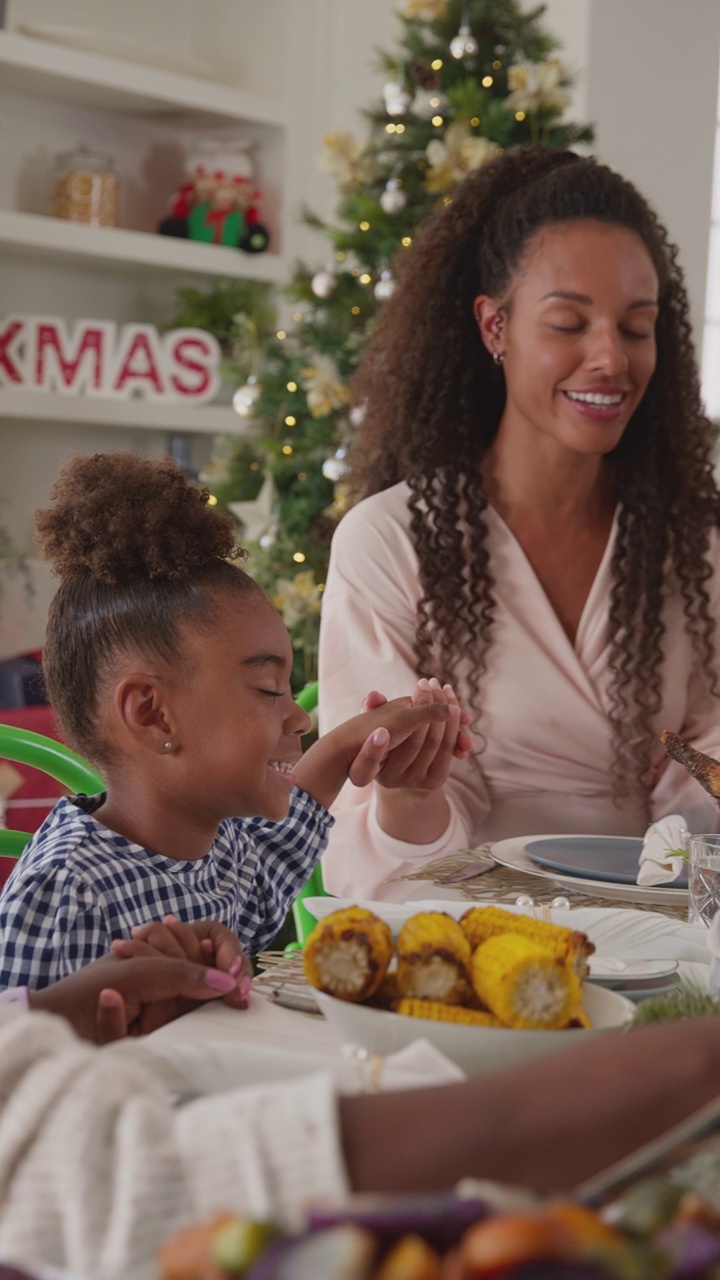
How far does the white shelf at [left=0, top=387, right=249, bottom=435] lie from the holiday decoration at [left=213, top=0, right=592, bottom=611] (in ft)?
2.87

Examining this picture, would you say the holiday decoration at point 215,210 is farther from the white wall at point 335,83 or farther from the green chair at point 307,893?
the green chair at point 307,893

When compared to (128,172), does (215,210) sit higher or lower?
lower

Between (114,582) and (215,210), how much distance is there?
3.72m

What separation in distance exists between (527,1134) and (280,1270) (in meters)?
0.15

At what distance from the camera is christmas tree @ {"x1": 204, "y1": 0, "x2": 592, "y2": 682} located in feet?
11.4

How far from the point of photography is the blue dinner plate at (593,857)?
1352mm

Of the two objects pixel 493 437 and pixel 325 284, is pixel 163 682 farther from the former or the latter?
pixel 325 284

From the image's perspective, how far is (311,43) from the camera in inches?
195

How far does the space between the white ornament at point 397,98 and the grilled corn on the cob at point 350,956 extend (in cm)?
315

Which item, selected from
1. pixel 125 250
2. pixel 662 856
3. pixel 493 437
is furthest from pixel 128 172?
pixel 662 856

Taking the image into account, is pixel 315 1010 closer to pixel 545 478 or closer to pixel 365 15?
pixel 545 478

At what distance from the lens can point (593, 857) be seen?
1.43m

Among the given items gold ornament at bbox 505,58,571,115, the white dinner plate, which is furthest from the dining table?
gold ornament at bbox 505,58,571,115

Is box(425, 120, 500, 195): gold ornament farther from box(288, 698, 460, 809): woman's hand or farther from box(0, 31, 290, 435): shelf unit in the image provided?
box(288, 698, 460, 809): woman's hand
